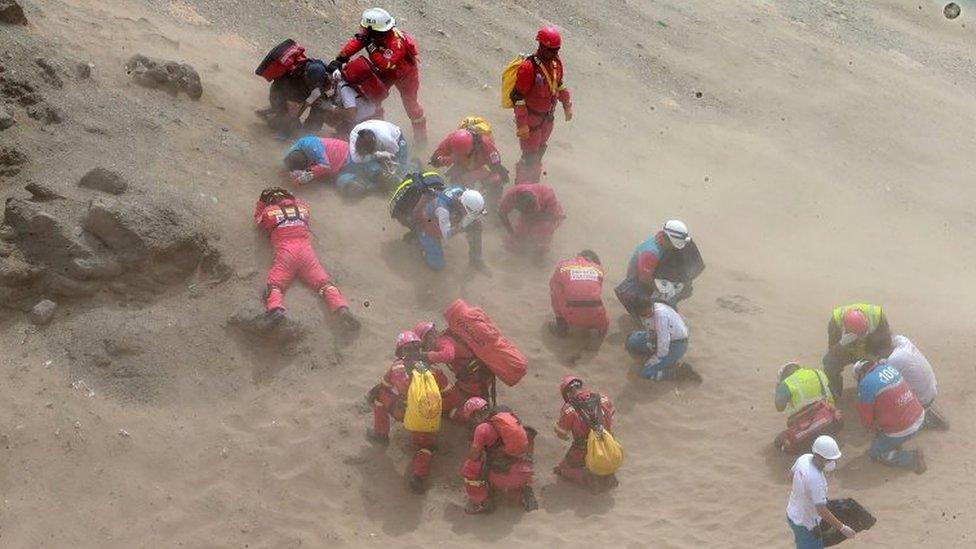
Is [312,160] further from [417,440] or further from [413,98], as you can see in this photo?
[417,440]

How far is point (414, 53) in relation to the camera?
12445mm

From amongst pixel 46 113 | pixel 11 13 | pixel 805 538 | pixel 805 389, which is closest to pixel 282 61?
pixel 46 113

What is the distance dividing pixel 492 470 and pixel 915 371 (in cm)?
383

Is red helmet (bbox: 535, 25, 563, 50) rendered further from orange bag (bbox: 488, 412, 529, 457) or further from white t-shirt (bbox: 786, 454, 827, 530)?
white t-shirt (bbox: 786, 454, 827, 530)

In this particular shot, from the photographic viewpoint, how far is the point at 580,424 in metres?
8.52

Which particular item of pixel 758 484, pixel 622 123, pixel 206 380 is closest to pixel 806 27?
pixel 622 123

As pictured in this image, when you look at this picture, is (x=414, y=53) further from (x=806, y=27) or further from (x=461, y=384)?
(x=806, y=27)

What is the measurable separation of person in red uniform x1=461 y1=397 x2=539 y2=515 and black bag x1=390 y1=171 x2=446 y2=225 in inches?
113

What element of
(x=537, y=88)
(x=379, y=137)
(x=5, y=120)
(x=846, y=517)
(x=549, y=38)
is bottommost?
(x=5, y=120)

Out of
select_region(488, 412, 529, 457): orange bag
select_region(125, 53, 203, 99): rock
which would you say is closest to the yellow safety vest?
select_region(488, 412, 529, 457): orange bag

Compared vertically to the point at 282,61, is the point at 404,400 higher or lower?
lower

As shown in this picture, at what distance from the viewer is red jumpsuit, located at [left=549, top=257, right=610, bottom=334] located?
1008cm

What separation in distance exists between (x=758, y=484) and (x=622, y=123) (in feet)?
26.4

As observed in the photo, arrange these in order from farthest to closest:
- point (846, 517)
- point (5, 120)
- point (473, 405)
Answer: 1. point (5, 120)
2. point (473, 405)
3. point (846, 517)
